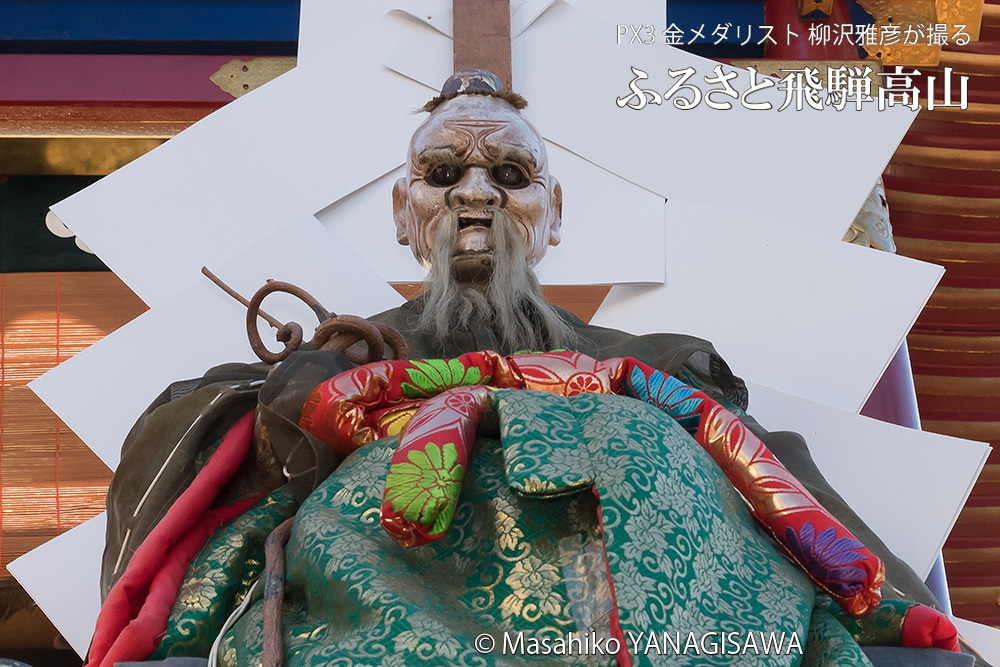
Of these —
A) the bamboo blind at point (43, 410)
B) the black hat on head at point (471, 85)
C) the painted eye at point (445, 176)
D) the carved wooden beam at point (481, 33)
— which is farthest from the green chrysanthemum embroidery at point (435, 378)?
the bamboo blind at point (43, 410)

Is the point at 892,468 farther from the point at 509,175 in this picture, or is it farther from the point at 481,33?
the point at 481,33

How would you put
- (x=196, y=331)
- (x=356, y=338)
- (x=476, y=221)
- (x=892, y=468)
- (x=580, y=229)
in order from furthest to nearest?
(x=580, y=229) < (x=196, y=331) < (x=892, y=468) < (x=476, y=221) < (x=356, y=338)

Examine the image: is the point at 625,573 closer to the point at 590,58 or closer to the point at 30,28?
the point at 590,58

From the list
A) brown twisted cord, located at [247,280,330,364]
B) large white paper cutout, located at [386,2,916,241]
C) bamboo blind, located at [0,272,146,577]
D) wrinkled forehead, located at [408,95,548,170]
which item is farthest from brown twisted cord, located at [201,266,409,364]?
bamboo blind, located at [0,272,146,577]

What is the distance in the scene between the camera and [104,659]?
52.3 inches

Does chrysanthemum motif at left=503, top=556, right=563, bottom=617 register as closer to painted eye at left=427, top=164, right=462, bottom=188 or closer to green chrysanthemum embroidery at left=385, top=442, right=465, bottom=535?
green chrysanthemum embroidery at left=385, top=442, right=465, bottom=535

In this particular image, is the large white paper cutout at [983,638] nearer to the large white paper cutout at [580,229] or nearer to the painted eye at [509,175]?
the large white paper cutout at [580,229]

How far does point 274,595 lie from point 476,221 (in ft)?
3.72

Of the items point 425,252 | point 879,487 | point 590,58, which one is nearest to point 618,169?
point 590,58

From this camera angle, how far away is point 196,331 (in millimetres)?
2691

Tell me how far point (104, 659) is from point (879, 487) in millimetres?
1617

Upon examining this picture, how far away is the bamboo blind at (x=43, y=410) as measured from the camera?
3.58 metres

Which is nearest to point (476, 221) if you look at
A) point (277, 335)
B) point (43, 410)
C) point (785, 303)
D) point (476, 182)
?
point (476, 182)

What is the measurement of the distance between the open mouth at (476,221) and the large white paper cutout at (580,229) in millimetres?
598
